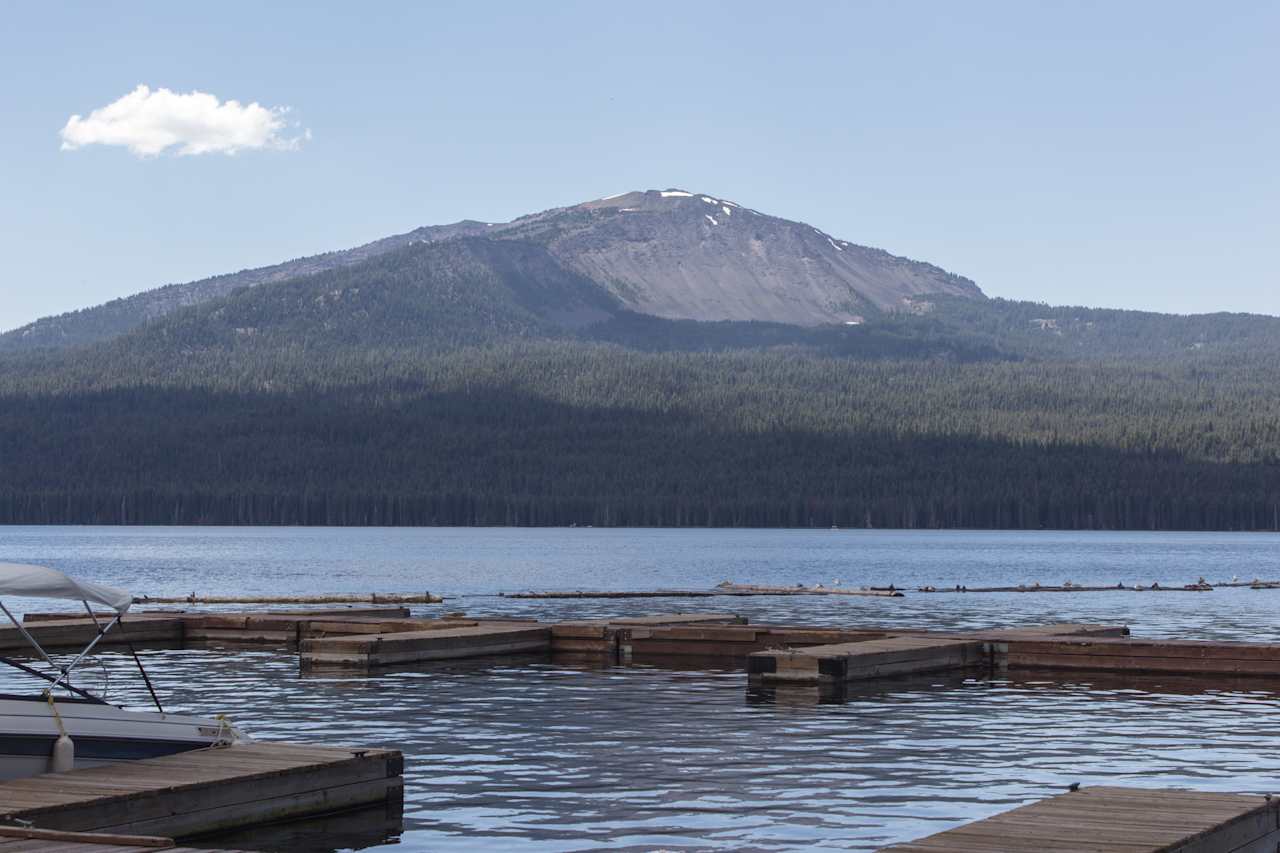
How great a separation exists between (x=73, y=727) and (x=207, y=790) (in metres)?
2.25

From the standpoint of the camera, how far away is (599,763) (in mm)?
26219

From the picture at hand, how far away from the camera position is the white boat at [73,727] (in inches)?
799

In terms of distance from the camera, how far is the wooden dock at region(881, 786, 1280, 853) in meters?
16.9

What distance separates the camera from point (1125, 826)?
58.8 ft

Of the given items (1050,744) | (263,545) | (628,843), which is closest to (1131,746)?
(1050,744)

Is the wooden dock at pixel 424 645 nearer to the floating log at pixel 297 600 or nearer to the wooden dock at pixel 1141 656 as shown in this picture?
the wooden dock at pixel 1141 656

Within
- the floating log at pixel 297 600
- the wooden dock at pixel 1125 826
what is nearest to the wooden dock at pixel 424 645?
the floating log at pixel 297 600

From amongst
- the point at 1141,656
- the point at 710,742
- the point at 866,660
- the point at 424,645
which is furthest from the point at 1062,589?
the point at 710,742

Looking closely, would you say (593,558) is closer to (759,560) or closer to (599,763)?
(759,560)

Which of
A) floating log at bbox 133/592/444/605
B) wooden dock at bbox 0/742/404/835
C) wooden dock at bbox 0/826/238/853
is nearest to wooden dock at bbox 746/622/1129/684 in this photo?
wooden dock at bbox 0/742/404/835

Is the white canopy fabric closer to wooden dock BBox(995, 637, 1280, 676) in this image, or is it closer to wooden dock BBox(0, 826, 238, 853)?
wooden dock BBox(0, 826, 238, 853)

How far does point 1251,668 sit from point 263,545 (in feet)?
507

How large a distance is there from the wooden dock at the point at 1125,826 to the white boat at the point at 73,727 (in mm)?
9673

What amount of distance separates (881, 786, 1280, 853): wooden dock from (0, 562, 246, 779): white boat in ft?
31.7
